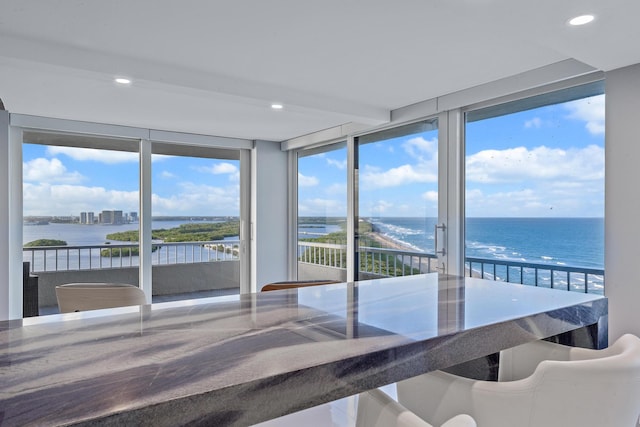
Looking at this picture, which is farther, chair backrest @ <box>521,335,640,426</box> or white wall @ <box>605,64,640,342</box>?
white wall @ <box>605,64,640,342</box>

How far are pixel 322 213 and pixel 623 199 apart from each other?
3.22 meters

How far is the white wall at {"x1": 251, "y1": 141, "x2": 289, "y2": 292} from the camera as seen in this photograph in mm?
5473

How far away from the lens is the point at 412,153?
13.3ft

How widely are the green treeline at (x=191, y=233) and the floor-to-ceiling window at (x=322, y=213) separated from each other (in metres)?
0.87

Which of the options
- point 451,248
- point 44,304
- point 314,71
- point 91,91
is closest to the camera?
point 314,71

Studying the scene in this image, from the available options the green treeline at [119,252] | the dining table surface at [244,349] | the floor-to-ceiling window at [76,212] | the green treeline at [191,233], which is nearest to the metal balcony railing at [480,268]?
the green treeline at [191,233]

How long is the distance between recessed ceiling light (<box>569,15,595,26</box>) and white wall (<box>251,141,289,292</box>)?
4.01 meters

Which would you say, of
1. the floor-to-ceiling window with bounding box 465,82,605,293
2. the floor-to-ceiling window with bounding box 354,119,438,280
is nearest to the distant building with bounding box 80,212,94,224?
the floor-to-ceiling window with bounding box 354,119,438,280

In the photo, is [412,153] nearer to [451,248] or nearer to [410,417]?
[451,248]

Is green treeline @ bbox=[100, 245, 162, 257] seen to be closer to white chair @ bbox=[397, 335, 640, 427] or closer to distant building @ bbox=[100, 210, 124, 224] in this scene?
distant building @ bbox=[100, 210, 124, 224]

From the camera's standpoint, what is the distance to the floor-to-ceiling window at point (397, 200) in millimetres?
3881

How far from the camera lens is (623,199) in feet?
8.27

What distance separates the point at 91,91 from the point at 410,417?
328cm

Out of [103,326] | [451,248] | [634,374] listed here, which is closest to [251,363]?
[103,326]
